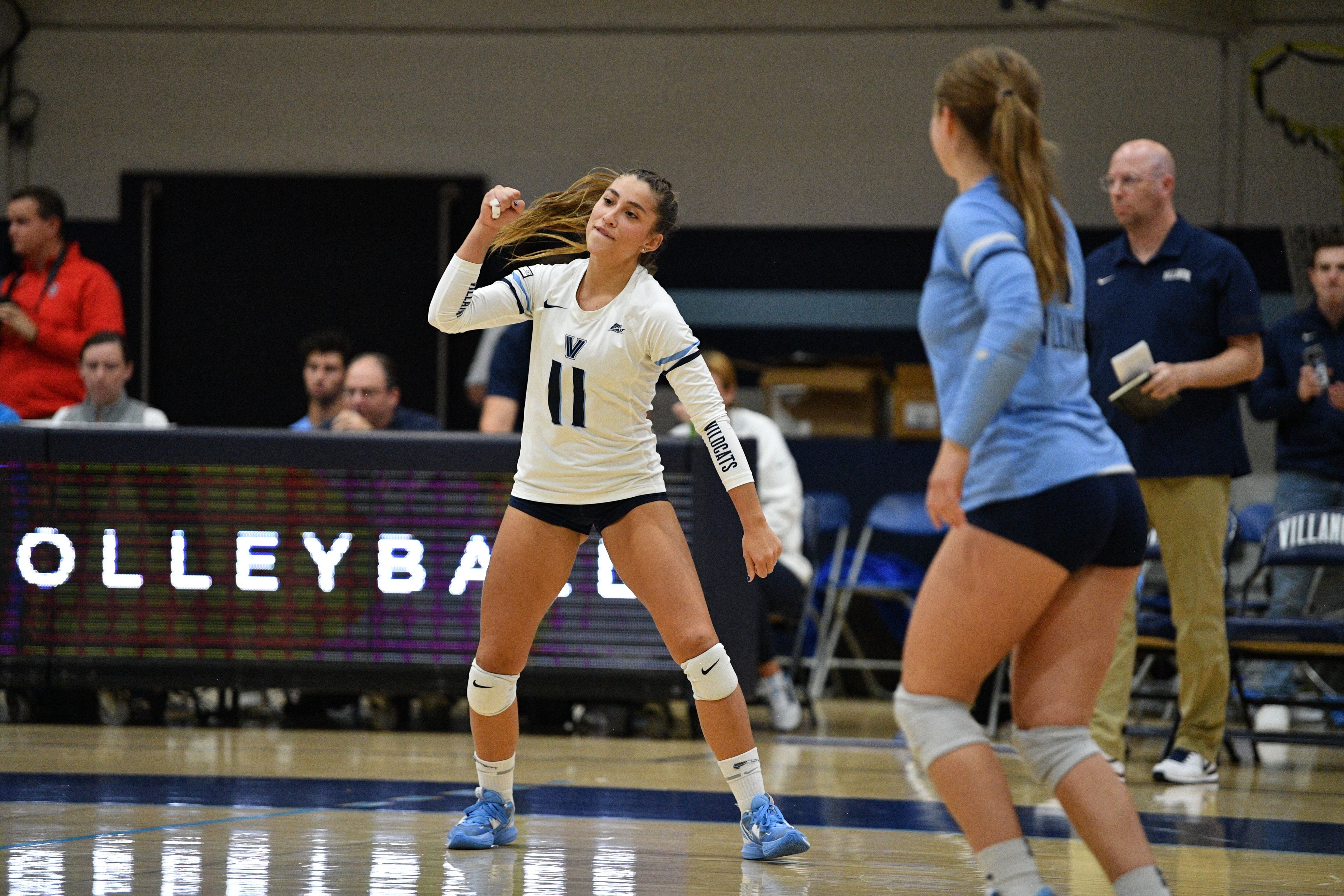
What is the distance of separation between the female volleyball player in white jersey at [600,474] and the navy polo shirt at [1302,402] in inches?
179

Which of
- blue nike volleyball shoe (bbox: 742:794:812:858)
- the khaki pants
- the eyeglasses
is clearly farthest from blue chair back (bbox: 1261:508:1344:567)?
blue nike volleyball shoe (bbox: 742:794:812:858)

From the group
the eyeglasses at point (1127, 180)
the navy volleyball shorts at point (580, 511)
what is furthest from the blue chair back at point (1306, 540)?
the navy volleyball shorts at point (580, 511)

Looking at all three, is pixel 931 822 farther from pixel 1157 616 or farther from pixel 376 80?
pixel 376 80

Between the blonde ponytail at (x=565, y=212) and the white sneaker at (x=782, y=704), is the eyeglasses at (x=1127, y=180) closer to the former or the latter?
the blonde ponytail at (x=565, y=212)

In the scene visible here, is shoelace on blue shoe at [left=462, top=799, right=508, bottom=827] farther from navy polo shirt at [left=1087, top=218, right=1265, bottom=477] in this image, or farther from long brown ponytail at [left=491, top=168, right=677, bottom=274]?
navy polo shirt at [left=1087, top=218, right=1265, bottom=477]

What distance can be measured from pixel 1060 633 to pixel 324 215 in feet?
29.2

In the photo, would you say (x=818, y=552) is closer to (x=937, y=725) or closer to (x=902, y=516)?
(x=902, y=516)

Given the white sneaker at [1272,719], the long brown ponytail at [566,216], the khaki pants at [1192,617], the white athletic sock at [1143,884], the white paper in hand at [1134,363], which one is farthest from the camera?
the white sneaker at [1272,719]

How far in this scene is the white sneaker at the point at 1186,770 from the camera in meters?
5.53

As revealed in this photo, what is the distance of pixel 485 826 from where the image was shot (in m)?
3.94

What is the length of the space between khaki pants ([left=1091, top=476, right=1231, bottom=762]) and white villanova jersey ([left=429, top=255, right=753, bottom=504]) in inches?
88.4

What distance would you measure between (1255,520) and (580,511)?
18.7 feet

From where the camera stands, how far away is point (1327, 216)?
973 cm

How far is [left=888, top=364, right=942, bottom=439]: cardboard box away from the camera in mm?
9273
